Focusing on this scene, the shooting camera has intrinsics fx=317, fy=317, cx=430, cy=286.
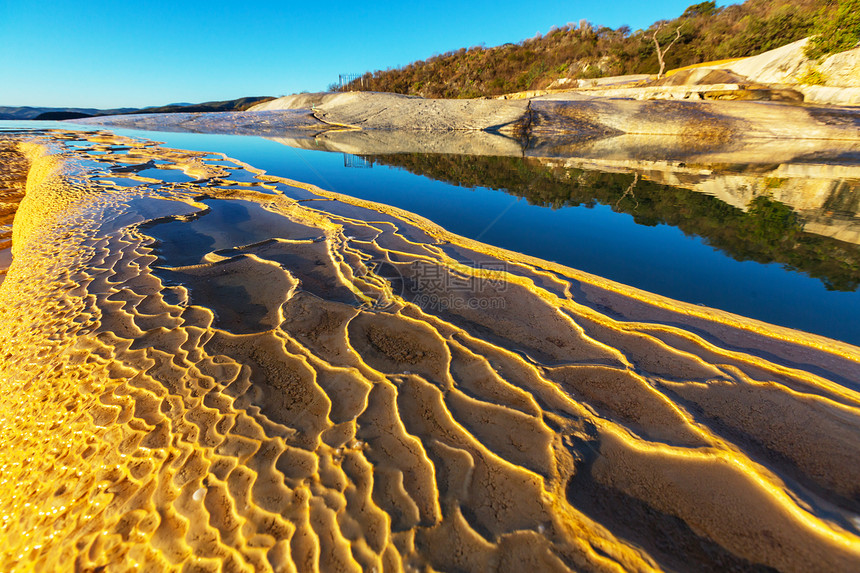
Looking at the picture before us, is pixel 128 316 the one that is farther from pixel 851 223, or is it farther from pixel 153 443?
pixel 851 223

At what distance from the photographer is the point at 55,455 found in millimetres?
1646

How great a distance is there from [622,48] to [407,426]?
34.8 m

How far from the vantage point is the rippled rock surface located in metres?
1.34

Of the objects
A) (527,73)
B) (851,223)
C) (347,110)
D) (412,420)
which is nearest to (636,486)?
(412,420)

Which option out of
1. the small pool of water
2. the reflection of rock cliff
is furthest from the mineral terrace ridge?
the reflection of rock cliff

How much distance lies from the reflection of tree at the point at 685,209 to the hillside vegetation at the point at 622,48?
1685 cm

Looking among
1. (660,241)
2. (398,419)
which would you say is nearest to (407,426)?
(398,419)

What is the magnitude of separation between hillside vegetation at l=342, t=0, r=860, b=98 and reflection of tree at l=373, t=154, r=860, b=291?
16.9m

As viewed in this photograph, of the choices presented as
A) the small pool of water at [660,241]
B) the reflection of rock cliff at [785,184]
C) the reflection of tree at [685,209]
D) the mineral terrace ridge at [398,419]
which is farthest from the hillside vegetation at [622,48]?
the mineral terrace ridge at [398,419]

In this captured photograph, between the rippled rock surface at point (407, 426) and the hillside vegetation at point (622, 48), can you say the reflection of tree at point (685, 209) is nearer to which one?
the rippled rock surface at point (407, 426)

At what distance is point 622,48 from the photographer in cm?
2556

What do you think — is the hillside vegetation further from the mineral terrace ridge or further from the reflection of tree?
the mineral terrace ridge

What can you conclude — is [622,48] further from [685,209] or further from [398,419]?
[398,419]

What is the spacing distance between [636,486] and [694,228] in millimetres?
4621
